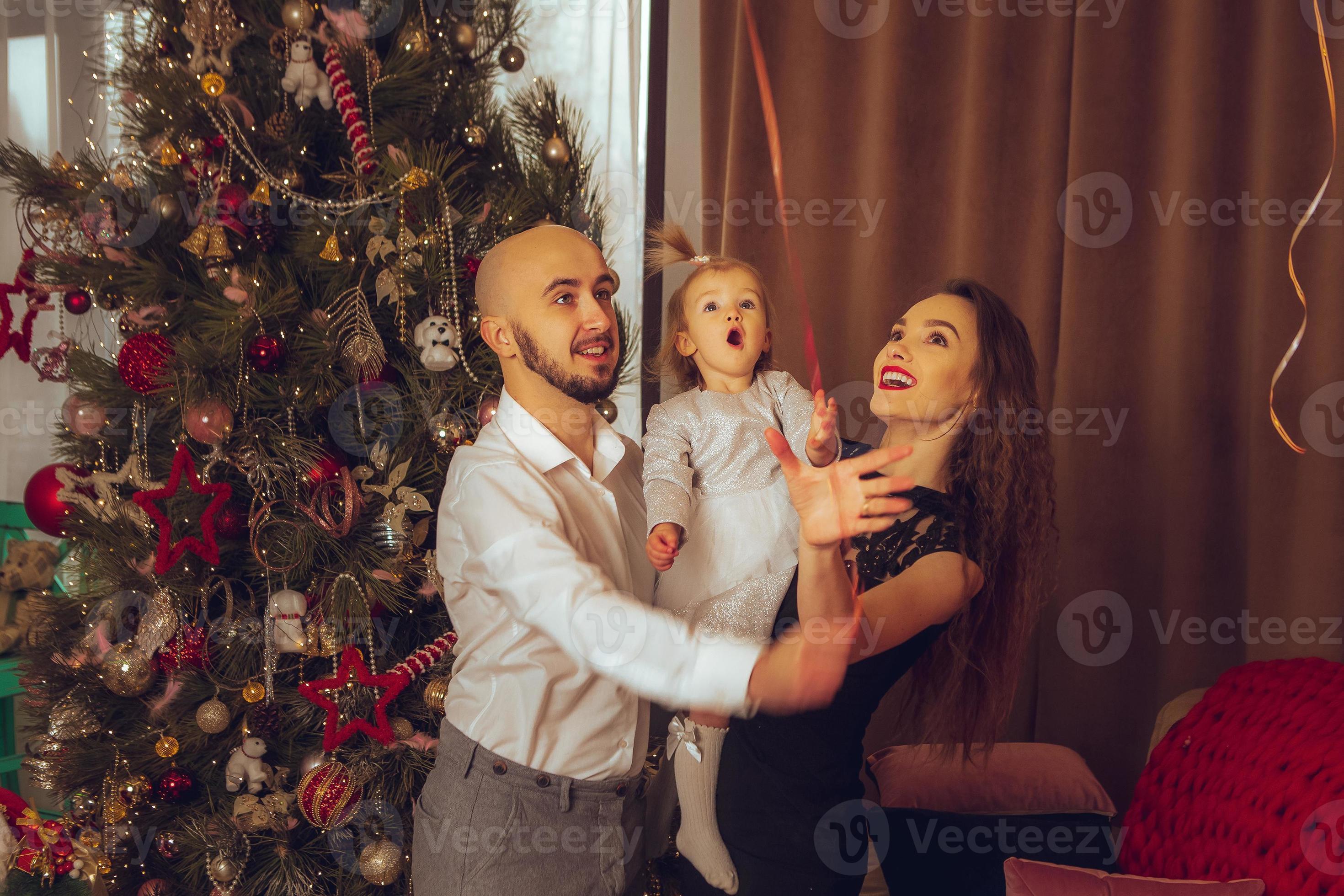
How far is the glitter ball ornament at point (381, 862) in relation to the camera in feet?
4.65

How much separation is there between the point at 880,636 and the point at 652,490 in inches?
13.7

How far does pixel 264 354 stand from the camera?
1351 millimetres

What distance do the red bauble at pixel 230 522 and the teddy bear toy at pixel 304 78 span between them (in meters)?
0.67

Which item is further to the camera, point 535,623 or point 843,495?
point 535,623

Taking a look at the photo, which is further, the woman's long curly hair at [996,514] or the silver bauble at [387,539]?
the silver bauble at [387,539]

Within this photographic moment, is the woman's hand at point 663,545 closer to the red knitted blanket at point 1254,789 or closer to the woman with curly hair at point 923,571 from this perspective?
the woman with curly hair at point 923,571

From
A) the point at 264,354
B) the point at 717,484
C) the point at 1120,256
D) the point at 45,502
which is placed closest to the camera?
the point at 717,484

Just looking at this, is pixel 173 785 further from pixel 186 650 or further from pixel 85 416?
pixel 85 416

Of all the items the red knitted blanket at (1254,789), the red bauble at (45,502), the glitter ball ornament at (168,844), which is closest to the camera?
the red knitted blanket at (1254,789)

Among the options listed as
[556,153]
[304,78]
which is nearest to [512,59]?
[556,153]

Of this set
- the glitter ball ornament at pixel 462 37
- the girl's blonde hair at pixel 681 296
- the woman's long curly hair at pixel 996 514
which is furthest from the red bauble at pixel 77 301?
the woman's long curly hair at pixel 996 514

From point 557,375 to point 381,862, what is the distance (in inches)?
34.5

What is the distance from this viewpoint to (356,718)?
55.9 inches

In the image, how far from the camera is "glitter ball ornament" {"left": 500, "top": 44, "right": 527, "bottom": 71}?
1.51m
